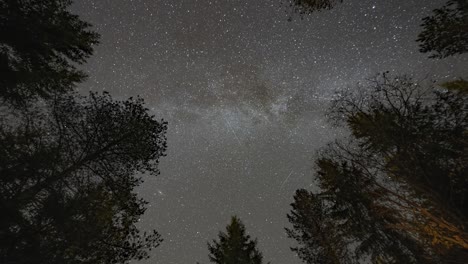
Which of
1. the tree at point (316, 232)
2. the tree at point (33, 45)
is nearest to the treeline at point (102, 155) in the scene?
the tree at point (33, 45)

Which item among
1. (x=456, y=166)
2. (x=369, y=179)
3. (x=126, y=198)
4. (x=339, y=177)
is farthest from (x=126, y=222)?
(x=456, y=166)

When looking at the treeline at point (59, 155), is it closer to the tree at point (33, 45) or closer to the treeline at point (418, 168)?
the tree at point (33, 45)

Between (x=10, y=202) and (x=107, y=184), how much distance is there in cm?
247

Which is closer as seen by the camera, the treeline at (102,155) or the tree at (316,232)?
the treeline at (102,155)

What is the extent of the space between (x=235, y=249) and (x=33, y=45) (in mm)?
12680

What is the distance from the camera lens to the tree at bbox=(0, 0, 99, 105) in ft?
19.1

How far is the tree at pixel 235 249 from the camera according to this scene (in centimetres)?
1394

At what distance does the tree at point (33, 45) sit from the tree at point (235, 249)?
36.6 feet

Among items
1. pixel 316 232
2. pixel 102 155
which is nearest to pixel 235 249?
pixel 316 232

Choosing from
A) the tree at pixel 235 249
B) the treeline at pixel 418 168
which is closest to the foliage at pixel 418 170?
the treeline at pixel 418 168

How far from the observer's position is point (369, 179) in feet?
23.7

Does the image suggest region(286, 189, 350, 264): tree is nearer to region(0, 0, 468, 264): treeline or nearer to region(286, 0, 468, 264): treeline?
region(286, 0, 468, 264): treeline

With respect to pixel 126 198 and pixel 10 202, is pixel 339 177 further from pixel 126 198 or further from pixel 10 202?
pixel 10 202

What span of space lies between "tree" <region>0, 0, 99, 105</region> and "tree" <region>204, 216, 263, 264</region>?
11.1 metres
